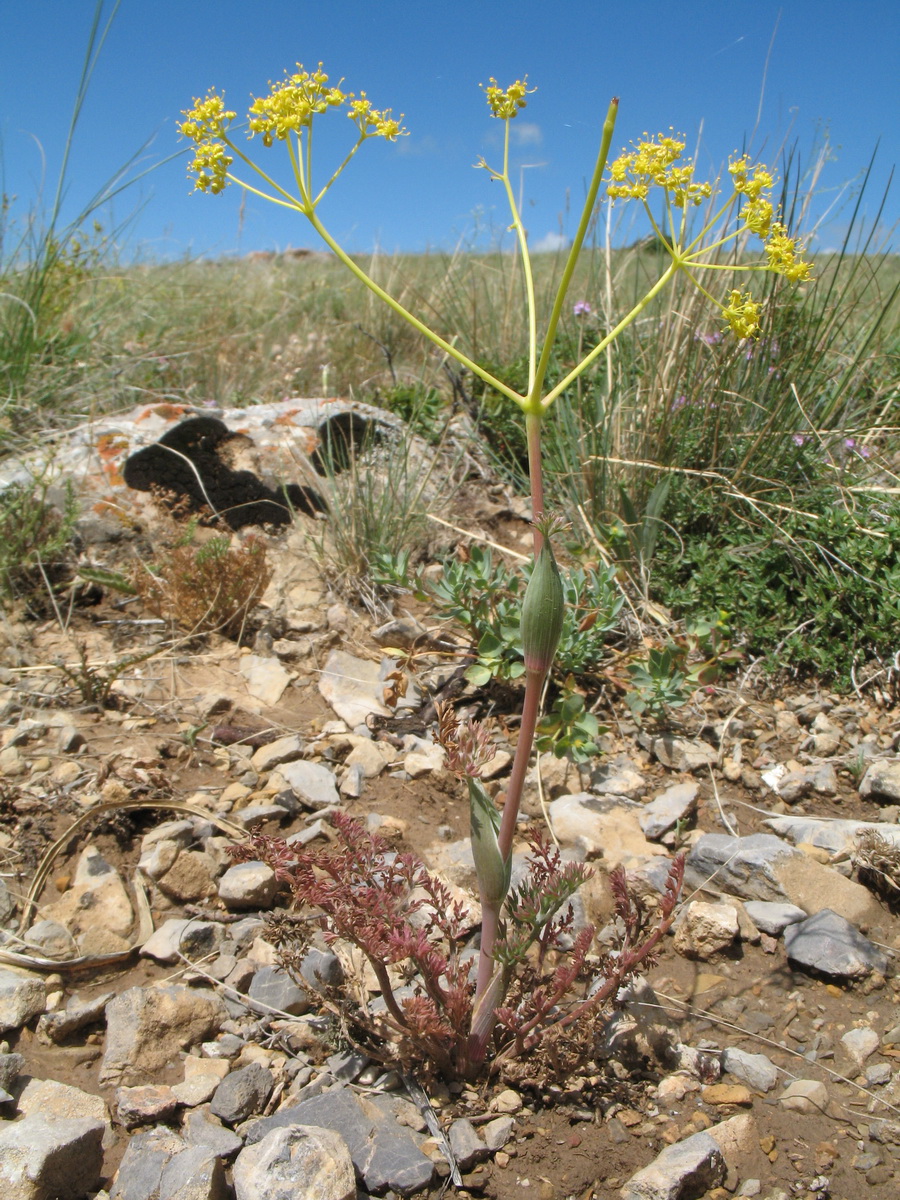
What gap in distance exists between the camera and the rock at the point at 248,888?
1861 millimetres

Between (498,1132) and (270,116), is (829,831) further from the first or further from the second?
(270,116)

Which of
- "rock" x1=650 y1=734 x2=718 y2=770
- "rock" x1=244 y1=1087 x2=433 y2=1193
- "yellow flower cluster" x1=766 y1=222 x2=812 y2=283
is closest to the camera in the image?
"yellow flower cluster" x1=766 y1=222 x2=812 y2=283

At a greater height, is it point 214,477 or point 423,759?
point 214,477

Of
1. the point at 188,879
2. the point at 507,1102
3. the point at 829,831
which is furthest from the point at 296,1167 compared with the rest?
the point at 829,831

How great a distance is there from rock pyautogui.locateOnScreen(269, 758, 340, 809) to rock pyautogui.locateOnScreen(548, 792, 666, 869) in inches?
23.3

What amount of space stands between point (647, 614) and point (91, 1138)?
2.23 metres

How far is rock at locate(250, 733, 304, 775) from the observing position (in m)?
2.33

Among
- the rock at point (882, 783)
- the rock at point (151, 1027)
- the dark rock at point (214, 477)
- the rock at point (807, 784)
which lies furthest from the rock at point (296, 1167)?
the dark rock at point (214, 477)

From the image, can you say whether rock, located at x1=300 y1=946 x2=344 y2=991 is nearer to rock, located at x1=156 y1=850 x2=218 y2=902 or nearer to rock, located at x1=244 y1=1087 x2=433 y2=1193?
rock, located at x1=244 y1=1087 x2=433 y2=1193

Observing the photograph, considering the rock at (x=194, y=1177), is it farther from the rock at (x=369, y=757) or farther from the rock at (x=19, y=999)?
the rock at (x=369, y=757)

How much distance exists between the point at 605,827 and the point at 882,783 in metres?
0.83

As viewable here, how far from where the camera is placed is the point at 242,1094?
1.42 m

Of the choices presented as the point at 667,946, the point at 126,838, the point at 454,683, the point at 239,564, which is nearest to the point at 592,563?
the point at 454,683

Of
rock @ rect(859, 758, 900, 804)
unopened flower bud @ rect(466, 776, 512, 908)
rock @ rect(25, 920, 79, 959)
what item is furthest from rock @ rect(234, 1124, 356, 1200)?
rock @ rect(859, 758, 900, 804)
